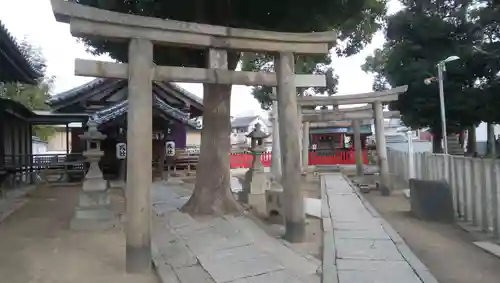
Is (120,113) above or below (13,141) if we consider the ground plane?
above

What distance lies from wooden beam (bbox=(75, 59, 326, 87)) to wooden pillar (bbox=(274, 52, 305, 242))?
0.21 metres

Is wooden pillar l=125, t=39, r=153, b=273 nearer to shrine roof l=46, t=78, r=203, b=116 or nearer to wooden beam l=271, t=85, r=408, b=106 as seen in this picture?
wooden beam l=271, t=85, r=408, b=106

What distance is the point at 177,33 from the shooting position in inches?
257

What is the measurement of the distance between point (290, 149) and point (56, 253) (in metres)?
3.96

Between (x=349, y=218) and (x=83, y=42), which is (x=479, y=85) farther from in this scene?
(x=83, y=42)

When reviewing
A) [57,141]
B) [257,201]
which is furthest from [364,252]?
[57,141]

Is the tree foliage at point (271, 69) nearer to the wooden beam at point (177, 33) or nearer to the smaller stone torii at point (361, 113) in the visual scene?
the smaller stone torii at point (361, 113)

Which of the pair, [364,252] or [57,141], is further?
[57,141]

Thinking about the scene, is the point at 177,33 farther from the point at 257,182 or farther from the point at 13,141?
the point at 13,141

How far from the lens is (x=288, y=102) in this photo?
7.54 metres

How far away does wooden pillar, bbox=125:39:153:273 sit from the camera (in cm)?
598

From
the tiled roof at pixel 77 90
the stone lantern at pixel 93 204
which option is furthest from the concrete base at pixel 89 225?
the tiled roof at pixel 77 90

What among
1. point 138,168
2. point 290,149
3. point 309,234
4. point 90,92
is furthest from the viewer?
point 90,92

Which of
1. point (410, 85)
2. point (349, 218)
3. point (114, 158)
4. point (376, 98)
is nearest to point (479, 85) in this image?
point (410, 85)
